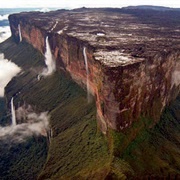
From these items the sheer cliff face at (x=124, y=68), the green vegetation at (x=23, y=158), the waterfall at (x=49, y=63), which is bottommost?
the green vegetation at (x=23, y=158)

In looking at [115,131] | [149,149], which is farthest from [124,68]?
[149,149]

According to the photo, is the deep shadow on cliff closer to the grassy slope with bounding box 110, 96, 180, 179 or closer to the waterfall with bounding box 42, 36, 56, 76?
the grassy slope with bounding box 110, 96, 180, 179

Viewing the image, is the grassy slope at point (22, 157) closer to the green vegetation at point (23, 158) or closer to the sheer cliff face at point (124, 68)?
the green vegetation at point (23, 158)

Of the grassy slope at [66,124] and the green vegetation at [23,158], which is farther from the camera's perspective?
the green vegetation at [23,158]

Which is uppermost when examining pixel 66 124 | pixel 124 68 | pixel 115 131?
pixel 124 68

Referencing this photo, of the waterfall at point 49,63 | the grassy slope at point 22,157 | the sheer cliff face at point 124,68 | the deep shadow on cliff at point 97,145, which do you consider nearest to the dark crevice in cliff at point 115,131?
the deep shadow on cliff at point 97,145

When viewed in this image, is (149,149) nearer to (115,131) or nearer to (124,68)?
(115,131)

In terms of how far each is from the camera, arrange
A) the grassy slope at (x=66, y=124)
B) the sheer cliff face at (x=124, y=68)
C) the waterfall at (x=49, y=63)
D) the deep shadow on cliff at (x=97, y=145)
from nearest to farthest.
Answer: the deep shadow on cliff at (x=97, y=145) → the sheer cliff face at (x=124, y=68) → the grassy slope at (x=66, y=124) → the waterfall at (x=49, y=63)

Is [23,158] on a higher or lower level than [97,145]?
lower
